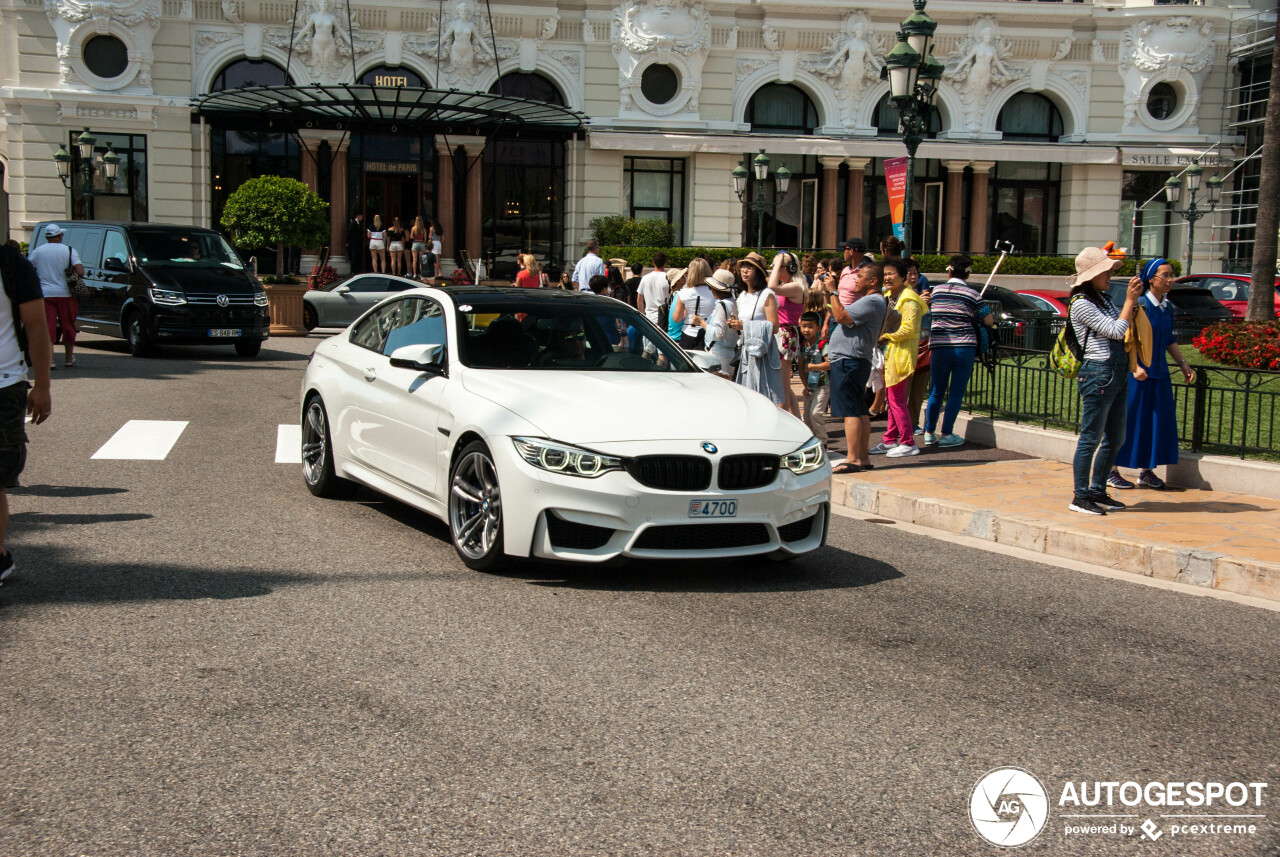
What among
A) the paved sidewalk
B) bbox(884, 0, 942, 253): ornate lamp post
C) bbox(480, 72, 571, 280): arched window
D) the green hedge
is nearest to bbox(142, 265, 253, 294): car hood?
bbox(884, 0, 942, 253): ornate lamp post

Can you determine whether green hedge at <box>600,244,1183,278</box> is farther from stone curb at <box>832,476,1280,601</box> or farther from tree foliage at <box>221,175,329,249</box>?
stone curb at <box>832,476,1280,601</box>

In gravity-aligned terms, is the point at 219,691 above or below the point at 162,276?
below

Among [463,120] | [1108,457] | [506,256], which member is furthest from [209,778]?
[506,256]

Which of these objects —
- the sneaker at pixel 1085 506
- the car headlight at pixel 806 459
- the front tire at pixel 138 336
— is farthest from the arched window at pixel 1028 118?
the car headlight at pixel 806 459

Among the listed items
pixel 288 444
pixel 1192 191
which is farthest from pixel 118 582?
pixel 1192 191

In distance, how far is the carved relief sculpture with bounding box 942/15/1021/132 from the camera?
40344 mm

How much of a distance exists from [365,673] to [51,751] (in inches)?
49.7

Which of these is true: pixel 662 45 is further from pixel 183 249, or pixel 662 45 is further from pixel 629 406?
pixel 629 406

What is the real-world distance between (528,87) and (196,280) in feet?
68.1

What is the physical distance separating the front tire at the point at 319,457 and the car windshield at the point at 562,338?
1.72 meters

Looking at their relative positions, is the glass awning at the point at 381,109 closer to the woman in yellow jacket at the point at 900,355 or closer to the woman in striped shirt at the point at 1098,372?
the woman in yellow jacket at the point at 900,355

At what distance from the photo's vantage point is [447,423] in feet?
24.0

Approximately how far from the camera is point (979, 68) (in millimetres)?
40375

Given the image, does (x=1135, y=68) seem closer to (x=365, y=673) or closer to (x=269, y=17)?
(x=269, y=17)
